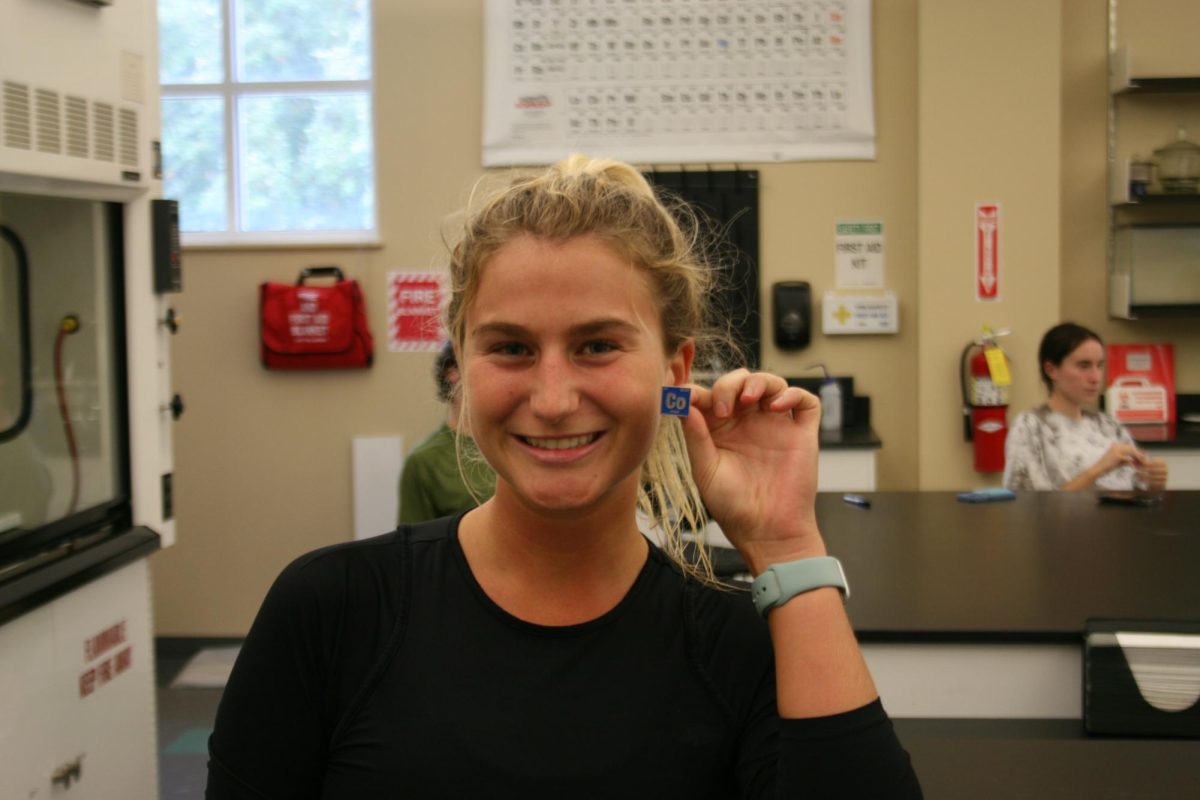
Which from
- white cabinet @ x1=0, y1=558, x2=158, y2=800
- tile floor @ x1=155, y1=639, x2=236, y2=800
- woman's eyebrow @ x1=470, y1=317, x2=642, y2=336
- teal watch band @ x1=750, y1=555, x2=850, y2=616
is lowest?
tile floor @ x1=155, y1=639, x2=236, y2=800

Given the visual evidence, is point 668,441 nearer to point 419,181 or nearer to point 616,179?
point 616,179

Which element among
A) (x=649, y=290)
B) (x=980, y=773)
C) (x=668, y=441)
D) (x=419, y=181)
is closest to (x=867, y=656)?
(x=980, y=773)

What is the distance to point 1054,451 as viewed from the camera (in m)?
3.80

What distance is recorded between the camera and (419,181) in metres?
4.98

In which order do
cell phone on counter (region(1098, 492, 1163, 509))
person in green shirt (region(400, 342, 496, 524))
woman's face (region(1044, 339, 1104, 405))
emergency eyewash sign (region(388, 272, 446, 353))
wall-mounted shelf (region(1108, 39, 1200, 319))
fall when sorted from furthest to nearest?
emergency eyewash sign (region(388, 272, 446, 353))
wall-mounted shelf (region(1108, 39, 1200, 319))
woman's face (region(1044, 339, 1104, 405))
cell phone on counter (region(1098, 492, 1163, 509))
person in green shirt (region(400, 342, 496, 524))

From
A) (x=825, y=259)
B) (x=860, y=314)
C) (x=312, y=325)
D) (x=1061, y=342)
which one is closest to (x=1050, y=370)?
(x=1061, y=342)

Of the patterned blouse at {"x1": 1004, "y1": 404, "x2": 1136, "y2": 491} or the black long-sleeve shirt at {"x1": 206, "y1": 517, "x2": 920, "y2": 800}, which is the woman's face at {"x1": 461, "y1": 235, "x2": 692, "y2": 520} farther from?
the patterned blouse at {"x1": 1004, "y1": 404, "x2": 1136, "y2": 491}

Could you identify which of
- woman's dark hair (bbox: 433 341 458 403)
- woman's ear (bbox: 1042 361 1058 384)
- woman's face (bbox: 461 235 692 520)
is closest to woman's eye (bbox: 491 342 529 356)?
woman's face (bbox: 461 235 692 520)

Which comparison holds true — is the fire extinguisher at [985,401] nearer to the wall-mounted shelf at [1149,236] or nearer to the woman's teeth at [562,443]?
the wall-mounted shelf at [1149,236]

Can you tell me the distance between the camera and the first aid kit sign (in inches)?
184

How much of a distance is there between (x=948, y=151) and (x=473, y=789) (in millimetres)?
4168

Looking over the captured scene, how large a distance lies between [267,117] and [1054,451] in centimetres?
339

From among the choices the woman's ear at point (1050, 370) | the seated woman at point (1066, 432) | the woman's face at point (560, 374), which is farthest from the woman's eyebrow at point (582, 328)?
the woman's ear at point (1050, 370)

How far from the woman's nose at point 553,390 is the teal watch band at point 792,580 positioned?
0.77ft
